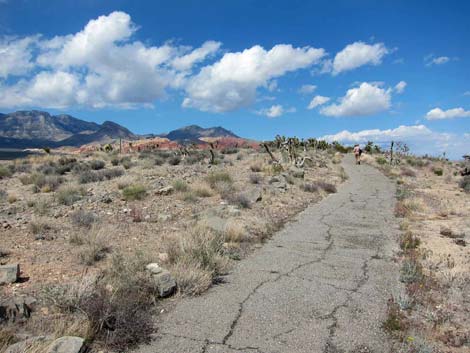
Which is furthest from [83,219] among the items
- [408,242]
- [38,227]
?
[408,242]

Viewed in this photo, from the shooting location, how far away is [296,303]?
6109mm

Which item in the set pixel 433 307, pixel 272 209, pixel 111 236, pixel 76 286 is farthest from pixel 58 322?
pixel 272 209

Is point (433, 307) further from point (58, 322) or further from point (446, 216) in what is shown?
point (446, 216)

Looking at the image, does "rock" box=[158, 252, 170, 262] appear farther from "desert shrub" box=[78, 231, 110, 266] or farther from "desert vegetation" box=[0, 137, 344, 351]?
"desert shrub" box=[78, 231, 110, 266]

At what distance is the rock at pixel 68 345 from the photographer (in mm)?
4253

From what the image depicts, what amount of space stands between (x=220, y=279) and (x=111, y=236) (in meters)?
3.38

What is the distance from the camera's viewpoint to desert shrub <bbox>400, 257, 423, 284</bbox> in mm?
7074

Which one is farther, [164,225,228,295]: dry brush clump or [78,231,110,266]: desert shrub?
[78,231,110,266]: desert shrub

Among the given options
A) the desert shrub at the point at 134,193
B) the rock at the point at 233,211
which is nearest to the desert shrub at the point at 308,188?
the rock at the point at 233,211

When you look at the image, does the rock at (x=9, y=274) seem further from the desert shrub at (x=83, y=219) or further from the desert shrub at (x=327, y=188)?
the desert shrub at (x=327, y=188)

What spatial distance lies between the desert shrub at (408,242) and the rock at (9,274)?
25.3 ft

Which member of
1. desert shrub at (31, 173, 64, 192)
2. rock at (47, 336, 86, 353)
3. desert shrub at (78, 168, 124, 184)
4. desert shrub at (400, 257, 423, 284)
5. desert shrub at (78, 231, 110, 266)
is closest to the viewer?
rock at (47, 336, 86, 353)

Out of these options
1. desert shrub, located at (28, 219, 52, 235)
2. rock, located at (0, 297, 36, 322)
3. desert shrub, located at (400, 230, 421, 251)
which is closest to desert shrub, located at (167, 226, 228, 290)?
rock, located at (0, 297, 36, 322)

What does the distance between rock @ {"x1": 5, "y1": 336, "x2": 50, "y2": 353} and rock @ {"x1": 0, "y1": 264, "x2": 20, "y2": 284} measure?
240 centimetres
